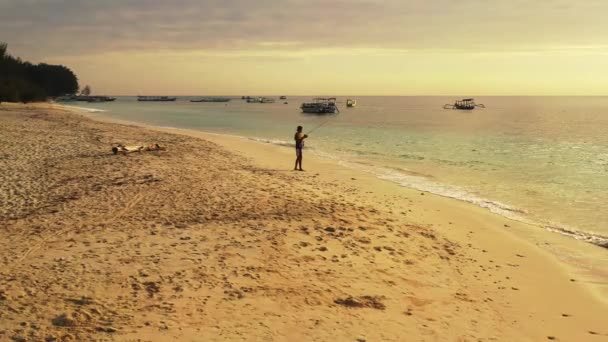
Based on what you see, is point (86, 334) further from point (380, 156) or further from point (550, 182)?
point (380, 156)

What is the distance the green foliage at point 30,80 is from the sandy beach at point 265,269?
A: 64.6 m

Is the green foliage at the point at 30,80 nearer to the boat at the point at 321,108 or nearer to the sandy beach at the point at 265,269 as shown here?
the boat at the point at 321,108

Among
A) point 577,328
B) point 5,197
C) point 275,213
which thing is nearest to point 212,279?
point 275,213

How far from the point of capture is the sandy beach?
18.5ft

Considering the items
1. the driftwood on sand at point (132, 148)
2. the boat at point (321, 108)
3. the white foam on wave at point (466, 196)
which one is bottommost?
the white foam on wave at point (466, 196)

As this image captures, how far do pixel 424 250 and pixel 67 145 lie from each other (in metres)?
17.7

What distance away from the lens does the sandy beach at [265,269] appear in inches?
222

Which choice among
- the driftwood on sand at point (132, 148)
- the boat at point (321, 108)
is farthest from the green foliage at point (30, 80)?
the driftwood on sand at point (132, 148)

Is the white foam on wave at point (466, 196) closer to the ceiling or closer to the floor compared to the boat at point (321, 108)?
closer to the floor

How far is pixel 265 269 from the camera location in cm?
721

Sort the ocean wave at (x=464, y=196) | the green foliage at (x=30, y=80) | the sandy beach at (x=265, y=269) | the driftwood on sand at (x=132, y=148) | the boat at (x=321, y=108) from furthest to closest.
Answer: the boat at (x=321, y=108), the green foliage at (x=30, y=80), the driftwood on sand at (x=132, y=148), the ocean wave at (x=464, y=196), the sandy beach at (x=265, y=269)

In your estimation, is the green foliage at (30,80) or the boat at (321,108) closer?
the green foliage at (30,80)

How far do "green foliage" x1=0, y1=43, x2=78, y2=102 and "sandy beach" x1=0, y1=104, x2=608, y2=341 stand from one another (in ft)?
212

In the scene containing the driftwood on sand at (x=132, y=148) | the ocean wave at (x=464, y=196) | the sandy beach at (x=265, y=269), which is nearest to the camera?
the sandy beach at (x=265, y=269)
